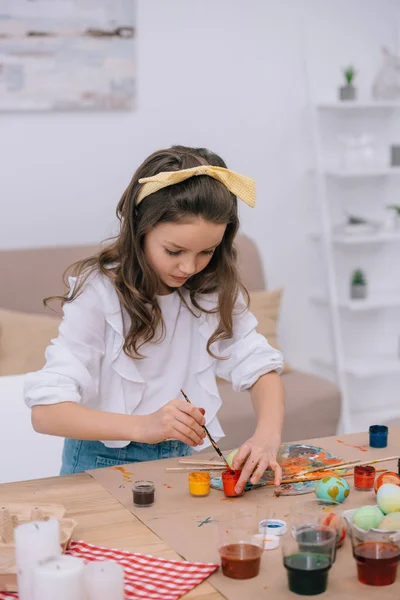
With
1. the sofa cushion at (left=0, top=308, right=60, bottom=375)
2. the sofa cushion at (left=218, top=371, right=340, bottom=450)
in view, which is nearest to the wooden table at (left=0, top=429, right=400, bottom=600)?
the sofa cushion at (left=218, top=371, right=340, bottom=450)

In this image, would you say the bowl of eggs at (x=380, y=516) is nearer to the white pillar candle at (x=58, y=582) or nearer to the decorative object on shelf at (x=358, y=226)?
the white pillar candle at (x=58, y=582)

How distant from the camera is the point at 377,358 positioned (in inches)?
176

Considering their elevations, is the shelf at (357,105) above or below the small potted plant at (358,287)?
above

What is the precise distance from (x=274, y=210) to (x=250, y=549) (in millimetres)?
3148

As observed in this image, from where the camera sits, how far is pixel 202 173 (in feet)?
5.98

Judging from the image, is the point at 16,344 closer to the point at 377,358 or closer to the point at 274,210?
the point at 274,210

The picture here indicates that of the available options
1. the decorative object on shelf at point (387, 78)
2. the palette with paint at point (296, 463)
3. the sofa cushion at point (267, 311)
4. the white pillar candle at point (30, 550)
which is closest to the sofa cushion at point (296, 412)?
the sofa cushion at point (267, 311)

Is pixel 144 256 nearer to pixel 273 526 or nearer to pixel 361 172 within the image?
pixel 273 526

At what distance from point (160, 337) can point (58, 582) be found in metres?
1.01

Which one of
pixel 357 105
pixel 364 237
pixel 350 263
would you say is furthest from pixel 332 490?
pixel 350 263

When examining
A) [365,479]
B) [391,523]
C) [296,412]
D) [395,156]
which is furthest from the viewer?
[395,156]

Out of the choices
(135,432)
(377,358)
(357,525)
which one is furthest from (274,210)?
(357,525)

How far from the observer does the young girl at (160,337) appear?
1.71 meters

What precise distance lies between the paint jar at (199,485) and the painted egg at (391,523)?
14.1 inches
